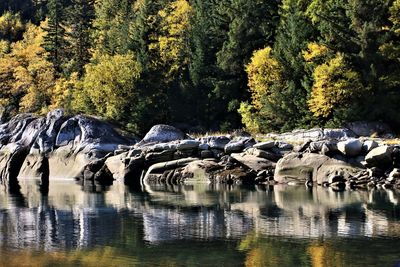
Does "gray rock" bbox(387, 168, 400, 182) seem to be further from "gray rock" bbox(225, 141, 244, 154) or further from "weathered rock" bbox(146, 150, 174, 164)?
"weathered rock" bbox(146, 150, 174, 164)

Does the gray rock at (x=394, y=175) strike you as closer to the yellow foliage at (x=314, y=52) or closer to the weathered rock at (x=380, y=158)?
the weathered rock at (x=380, y=158)

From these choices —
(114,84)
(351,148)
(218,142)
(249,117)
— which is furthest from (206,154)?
(114,84)

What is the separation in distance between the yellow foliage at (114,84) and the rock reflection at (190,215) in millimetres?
34034

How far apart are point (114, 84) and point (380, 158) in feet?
152

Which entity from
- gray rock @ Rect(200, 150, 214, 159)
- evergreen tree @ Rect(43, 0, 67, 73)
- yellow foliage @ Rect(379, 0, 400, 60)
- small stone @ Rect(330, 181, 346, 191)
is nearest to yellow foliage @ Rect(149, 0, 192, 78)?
evergreen tree @ Rect(43, 0, 67, 73)

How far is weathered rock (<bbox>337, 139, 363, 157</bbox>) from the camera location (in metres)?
61.1

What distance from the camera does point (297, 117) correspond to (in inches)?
3216

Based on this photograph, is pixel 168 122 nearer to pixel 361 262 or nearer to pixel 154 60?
pixel 154 60

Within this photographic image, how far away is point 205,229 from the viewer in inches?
1339

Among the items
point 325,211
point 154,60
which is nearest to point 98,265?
point 325,211

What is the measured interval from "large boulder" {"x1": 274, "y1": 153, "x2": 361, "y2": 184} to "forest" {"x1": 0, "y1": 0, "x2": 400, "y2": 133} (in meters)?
15.7

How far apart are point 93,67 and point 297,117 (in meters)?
33.8

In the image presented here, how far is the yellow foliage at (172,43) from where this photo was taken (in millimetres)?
99375

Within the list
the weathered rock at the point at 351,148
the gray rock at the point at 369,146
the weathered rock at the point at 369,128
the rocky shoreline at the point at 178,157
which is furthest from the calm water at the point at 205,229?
the weathered rock at the point at 369,128
